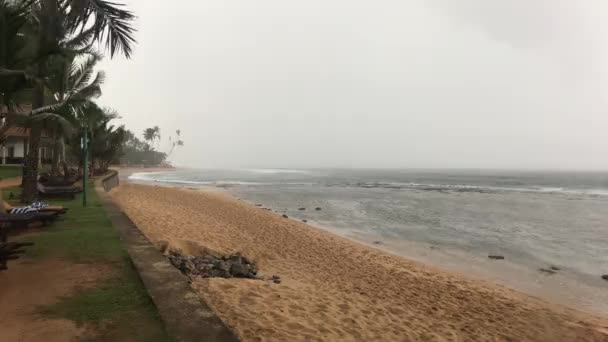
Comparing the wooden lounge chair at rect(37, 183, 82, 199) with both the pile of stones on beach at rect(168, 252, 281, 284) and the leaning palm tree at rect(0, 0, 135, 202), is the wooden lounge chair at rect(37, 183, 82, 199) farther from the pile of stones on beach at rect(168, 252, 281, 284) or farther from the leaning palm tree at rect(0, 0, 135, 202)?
the pile of stones on beach at rect(168, 252, 281, 284)

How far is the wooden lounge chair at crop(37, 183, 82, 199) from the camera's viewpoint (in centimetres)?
1366

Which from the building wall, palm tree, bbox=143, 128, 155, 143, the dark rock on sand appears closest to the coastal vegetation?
the dark rock on sand

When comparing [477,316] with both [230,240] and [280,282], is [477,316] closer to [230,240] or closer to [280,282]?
[280,282]


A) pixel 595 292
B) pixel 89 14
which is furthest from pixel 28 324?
pixel 595 292

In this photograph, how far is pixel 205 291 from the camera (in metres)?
4.93

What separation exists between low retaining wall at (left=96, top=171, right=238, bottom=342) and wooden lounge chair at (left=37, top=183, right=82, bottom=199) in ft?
33.0

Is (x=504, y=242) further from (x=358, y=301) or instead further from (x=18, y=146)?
(x=18, y=146)

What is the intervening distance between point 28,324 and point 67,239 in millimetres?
3993

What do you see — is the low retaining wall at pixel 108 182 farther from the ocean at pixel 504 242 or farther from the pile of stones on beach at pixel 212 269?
the pile of stones on beach at pixel 212 269

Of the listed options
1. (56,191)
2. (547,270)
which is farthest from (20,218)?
(547,270)

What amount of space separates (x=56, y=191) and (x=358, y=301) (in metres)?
13.2

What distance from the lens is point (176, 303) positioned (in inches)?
150

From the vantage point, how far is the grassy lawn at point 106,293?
3305 mm

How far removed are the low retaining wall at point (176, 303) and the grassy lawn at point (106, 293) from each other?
9 cm
